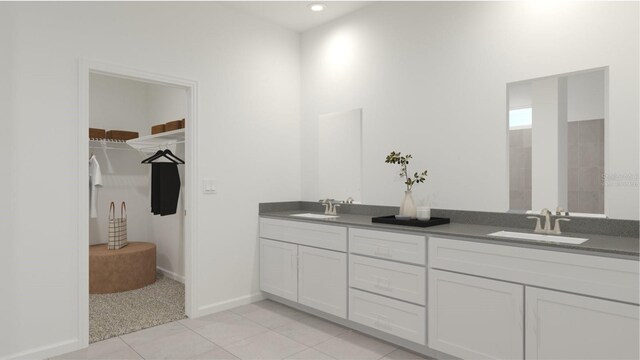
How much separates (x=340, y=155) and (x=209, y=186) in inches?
47.6

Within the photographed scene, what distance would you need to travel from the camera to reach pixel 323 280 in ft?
9.92

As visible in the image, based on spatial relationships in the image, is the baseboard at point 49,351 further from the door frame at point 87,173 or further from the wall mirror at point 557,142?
the wall mirror at point 557,142

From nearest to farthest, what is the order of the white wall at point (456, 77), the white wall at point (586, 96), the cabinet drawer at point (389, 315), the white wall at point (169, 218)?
1. the white wall at point (456, 77)
2. the white wall at point (586, 96)
3. the cabinet drawer at point (389, 315)
4. the white wall at point (169, 218)

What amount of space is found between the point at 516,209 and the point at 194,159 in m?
2.41

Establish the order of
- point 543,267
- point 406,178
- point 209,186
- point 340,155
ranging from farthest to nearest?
point 340,155
point 209,186
point 406,178
point 543,267

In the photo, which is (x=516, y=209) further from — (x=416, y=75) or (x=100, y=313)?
(x=100, y=313)

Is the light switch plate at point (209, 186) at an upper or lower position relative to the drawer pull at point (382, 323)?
upper

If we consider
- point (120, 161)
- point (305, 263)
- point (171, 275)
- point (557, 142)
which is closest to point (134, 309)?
point (171, 275)

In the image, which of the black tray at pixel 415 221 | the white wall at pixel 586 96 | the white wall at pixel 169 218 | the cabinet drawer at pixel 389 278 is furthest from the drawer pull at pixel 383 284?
the white wall at pixel 169 218

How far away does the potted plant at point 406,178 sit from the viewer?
2.87 m

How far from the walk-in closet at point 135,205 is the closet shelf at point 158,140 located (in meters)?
0.01

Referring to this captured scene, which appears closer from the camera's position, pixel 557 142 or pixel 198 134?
pixel 557 142

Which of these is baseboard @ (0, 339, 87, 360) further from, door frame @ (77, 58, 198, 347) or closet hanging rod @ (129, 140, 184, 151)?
closet hanging rod @ (129, 140, 184, 151)

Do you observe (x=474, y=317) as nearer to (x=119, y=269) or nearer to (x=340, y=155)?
(x=340, y=155)
